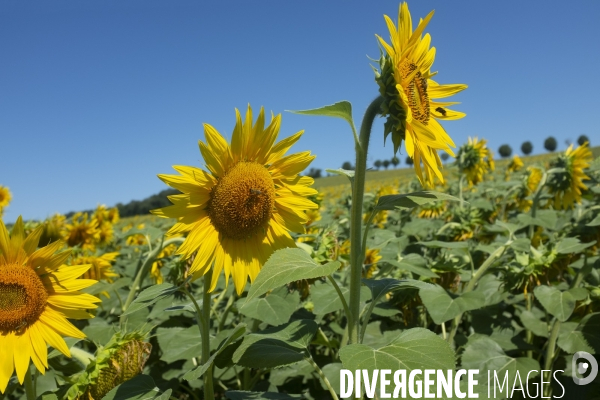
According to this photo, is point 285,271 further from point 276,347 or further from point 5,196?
point 5,196

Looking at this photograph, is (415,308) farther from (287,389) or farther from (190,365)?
(190,365)

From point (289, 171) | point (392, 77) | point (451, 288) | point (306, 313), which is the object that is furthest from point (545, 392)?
point (392, 77)

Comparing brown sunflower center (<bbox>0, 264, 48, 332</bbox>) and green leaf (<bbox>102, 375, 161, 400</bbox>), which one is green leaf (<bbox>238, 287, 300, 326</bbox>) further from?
brown sunflower center (<bbox>0, 264, 48, 332</bbox>)

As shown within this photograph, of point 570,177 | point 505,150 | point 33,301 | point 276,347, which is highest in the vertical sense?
point 505,150

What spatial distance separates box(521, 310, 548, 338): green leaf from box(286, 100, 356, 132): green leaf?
173 cm

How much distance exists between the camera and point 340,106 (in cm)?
128

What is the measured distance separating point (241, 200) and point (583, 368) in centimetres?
181

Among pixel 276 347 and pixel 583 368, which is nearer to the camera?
pixel 276 347

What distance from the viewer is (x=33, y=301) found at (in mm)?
1567

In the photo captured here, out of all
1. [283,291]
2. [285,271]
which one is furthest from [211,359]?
[283,291]

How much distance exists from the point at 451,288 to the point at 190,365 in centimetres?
150

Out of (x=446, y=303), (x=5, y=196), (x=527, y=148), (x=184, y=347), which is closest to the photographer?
(x=184, y=347)

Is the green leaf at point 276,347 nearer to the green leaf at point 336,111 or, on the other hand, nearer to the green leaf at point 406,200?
the green leaf at point 406,200

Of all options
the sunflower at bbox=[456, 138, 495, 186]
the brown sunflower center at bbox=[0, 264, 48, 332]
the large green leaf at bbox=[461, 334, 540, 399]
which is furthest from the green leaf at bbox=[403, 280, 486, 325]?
the sunflower at bbox=[456, 138, 495, 186]
